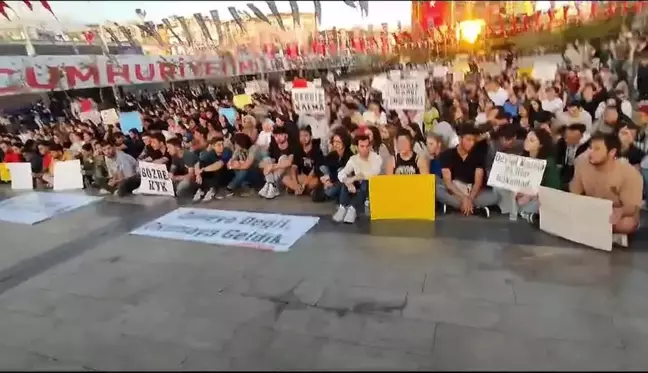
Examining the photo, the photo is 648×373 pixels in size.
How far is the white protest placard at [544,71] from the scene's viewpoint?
17.1ft

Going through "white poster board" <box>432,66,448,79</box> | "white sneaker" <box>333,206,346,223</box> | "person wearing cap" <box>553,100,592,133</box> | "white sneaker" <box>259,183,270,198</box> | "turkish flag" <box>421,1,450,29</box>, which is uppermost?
"turkish flag" <box>421,1,450,29</box>

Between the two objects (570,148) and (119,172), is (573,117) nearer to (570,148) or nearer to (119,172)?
(570,148)

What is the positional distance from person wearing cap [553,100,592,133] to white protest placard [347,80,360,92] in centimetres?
209

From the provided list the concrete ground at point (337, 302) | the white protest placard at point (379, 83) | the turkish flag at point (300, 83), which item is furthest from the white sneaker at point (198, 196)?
the white protest placard at point (379, 83)

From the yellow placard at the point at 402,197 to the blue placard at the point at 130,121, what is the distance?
3470 mm

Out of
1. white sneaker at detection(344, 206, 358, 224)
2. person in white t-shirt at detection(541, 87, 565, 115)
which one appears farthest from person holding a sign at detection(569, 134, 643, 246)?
white sneaker at detection(344, 206, 358, 224)

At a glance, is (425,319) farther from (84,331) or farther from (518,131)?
(518,131)

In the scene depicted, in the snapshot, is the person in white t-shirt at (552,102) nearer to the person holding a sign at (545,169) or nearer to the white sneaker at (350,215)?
the person holding a sign at (545,169)

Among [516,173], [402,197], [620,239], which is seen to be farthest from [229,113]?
[620,239]

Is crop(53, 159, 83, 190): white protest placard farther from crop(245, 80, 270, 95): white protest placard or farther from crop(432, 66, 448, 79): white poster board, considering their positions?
crop(432, 66, 448, 79): white poster board

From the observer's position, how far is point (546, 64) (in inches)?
205

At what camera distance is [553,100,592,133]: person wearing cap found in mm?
4812

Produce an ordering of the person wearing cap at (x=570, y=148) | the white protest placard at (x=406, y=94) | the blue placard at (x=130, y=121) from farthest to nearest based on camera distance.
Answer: the blue placard at (x=130, y=121) → the white protest placard at (x=406, y=94) → the person wearing cap at (x=570, y=148)

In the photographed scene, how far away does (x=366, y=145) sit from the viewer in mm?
4742
